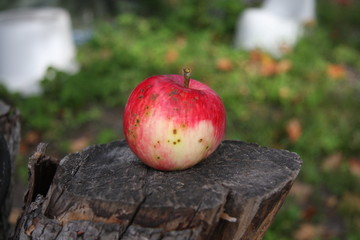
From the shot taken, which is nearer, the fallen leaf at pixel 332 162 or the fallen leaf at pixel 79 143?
the fallen leaf at pixel 332 162

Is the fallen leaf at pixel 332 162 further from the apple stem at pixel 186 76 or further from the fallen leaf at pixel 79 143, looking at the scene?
the apple stem at pixel 186 76

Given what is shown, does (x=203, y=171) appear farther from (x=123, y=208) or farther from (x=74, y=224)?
(x=74, y=224)

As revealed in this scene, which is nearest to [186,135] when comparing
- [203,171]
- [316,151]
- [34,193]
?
[203,171]

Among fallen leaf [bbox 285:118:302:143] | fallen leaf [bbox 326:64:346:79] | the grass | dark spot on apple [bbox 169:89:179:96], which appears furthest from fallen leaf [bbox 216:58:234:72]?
dark spot on apple [bbox 169:89:179:96]

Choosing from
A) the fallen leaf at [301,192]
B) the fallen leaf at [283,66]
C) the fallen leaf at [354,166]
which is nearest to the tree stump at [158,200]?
the fallen leaf at [301,192]

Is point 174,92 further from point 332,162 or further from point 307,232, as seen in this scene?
point 332,162

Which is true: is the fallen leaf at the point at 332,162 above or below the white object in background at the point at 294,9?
below

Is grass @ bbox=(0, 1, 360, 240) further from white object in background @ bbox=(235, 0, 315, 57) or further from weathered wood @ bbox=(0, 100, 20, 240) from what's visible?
weathered wood @ bbox=(0, 100, 20, 240)
